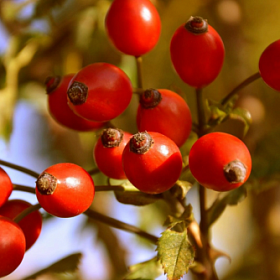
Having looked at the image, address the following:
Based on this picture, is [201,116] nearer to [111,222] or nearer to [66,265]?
[111,222]

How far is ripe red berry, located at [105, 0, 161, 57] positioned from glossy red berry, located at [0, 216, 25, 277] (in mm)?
632

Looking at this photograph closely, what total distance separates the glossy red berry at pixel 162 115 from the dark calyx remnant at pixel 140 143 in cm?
16

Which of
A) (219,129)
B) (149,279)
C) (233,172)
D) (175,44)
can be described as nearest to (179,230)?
(233,172)

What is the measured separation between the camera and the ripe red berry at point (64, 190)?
3.20 feet

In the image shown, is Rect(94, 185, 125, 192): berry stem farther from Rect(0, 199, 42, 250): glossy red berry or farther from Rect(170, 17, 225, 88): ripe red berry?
Rect(170, 17, 225, 88): ripe red berry

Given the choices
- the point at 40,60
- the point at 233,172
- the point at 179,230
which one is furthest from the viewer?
the point at 40,60

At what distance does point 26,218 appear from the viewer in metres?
1.17

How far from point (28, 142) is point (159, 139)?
1922 millimetres

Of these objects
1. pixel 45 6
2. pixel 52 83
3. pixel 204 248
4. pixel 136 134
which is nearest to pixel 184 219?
pixel 204 248

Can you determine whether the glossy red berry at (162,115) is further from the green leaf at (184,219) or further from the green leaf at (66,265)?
the green leaf at (66,265)

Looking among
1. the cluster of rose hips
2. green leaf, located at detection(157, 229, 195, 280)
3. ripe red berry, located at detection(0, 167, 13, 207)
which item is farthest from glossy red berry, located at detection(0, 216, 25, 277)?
green leaf, located at detection(157, 229, 195, 280)

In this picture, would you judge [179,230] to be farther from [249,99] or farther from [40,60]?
[40,60]

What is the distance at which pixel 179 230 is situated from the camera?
1.13 meters

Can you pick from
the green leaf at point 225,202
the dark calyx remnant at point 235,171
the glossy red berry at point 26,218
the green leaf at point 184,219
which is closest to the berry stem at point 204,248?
the green leaf at point 225,202
